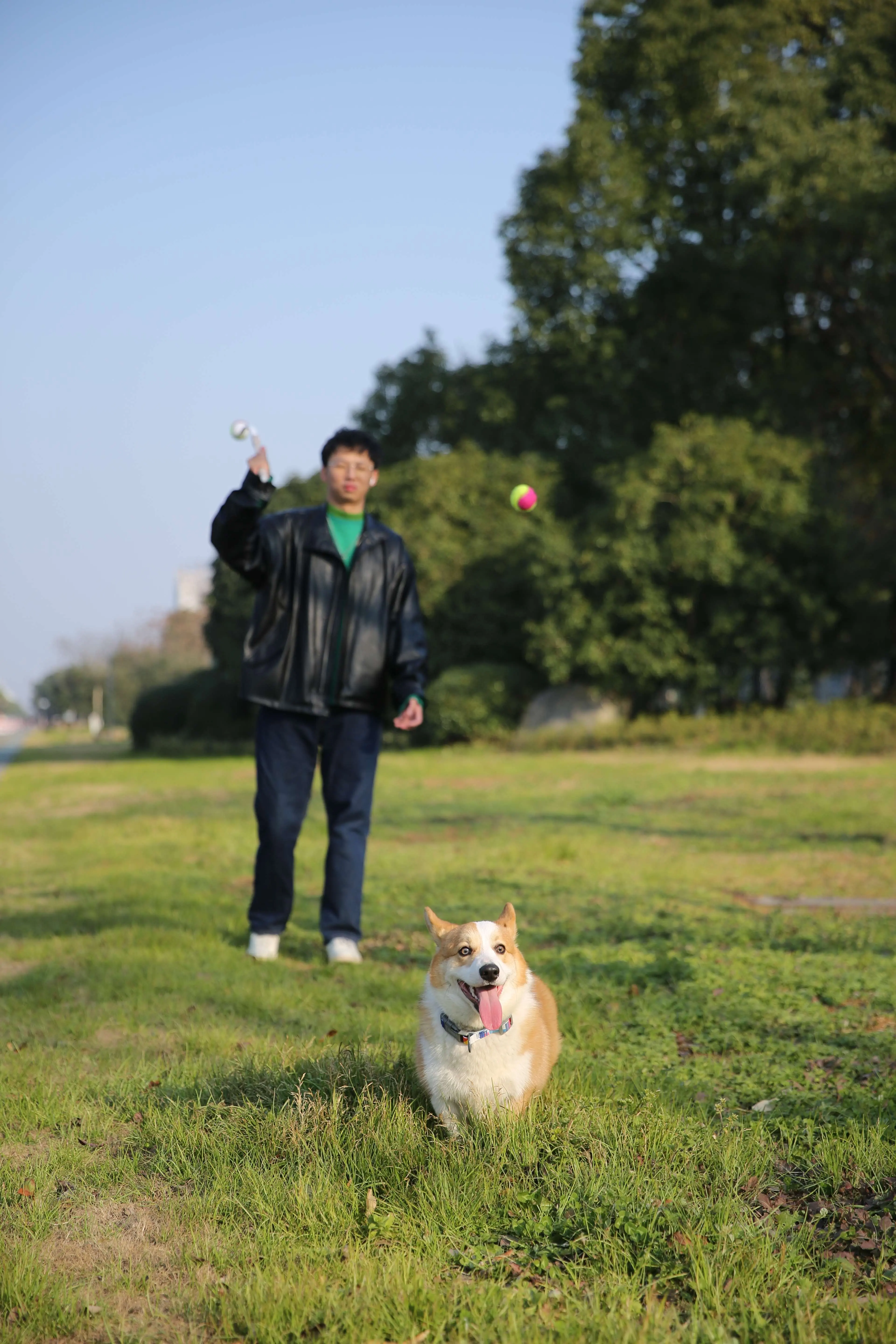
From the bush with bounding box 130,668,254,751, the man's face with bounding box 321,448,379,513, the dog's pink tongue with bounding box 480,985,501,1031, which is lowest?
the bush with bounding box 130,668,254,751

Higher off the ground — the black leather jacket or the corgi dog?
the black leather jacket

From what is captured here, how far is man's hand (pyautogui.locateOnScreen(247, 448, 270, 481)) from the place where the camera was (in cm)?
489

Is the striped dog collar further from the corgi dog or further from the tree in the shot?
the tree

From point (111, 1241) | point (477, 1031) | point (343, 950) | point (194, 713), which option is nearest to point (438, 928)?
point (477, 1031)

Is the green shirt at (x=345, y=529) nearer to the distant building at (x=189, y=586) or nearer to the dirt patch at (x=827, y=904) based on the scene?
the dirt patch at (x=827, y=904)

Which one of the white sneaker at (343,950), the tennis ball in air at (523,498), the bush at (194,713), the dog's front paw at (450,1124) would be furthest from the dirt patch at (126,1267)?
the bush at (194,713)

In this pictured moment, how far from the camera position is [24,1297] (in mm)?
2355

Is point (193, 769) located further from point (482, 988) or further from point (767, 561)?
point (482, 988)

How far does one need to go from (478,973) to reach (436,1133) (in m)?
0.50

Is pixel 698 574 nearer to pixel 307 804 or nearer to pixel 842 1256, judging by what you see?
pixel 307 804

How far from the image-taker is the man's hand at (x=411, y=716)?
5.25 meters

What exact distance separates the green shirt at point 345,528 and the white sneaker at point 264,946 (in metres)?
1.85

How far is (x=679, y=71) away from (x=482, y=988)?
1005 inches

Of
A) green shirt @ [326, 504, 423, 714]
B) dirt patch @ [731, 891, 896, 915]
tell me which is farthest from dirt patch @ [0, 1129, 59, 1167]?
dirt patch @ [731, 891, 896, 915]
